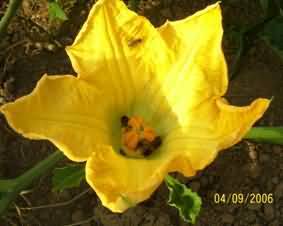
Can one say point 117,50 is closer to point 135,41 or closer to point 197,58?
point 135,41

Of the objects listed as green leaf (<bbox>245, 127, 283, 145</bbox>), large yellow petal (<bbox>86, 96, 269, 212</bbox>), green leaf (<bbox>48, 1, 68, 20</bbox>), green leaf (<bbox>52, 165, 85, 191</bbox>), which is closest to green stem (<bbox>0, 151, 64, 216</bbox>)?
green leaf (<bbox>52, 165, 85, 191</bbox>)

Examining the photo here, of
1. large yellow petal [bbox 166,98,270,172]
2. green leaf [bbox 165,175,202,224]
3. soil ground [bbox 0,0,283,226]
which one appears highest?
large yellow petal [bbox 166,98,270,172]

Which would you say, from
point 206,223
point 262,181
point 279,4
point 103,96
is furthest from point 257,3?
point 103,96

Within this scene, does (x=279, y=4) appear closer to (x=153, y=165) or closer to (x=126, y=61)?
(x=126, y=61)

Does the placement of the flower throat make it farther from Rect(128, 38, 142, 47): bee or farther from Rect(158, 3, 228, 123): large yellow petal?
Rect(128, 38, 142, 47): bee

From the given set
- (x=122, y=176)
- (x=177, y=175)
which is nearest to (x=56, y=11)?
(x=177, y=175)
